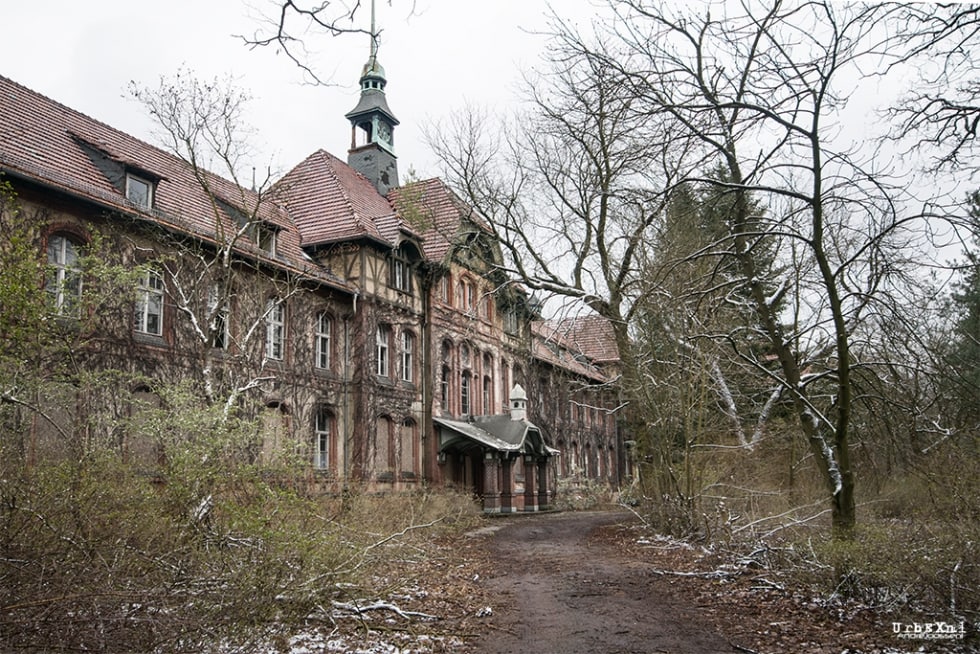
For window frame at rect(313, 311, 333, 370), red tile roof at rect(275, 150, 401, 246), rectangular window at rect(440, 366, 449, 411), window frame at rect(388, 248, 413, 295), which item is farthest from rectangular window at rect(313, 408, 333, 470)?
rectangular window at rect(440, 366, 449, 411)

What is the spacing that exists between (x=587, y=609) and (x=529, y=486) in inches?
805

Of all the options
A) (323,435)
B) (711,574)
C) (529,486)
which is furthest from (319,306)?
(711,574)

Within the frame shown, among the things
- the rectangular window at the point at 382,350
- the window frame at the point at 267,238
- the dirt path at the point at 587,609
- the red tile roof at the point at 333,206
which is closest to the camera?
the dirt path at the point at 587,609

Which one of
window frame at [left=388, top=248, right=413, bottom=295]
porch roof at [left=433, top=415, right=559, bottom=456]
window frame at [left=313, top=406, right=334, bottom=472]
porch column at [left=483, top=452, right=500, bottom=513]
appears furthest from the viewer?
porch column at [left=483, top=452, right=500, bottom=513]

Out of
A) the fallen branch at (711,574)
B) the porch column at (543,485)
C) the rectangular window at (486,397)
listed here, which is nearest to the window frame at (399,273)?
the rectangular window at (486,397)

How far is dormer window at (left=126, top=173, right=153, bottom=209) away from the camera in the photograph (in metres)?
17.6

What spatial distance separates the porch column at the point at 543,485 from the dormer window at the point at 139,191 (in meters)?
18.1

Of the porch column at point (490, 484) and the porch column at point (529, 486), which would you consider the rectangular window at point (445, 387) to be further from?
the porch column at point (529, 486)

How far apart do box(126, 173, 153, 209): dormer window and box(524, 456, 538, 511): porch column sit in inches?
648

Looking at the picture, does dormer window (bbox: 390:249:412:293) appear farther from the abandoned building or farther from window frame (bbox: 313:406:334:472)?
window frame (bbox: 313:406:334:472)

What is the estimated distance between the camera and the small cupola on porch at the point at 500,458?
85.4ft

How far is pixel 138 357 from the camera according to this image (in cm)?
1639

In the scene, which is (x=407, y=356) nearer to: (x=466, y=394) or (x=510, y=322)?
(x=466, y=394)

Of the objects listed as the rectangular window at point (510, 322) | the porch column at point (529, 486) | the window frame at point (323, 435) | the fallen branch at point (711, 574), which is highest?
the rectangular window at point (510, 322)
